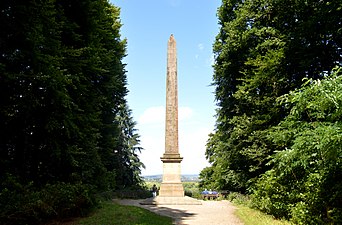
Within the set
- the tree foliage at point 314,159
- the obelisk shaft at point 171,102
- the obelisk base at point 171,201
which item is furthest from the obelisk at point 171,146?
the tree foliage at point 314,159

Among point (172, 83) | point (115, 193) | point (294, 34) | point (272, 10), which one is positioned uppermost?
point (272, 10)

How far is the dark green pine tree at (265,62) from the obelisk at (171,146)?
356cm

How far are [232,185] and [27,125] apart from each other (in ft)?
45.3

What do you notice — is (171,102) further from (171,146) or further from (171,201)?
(171,201)

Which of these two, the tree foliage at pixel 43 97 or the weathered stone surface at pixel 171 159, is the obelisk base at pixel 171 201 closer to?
the weathered stone surface at pixel 171 159

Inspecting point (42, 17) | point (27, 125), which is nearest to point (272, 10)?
point (42, 17)

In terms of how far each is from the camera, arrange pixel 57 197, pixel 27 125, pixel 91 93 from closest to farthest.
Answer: pixel 57 197 < pixel 27 125 < pixel 91 93

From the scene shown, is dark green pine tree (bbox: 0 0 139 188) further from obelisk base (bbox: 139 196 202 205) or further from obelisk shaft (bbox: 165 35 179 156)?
obelisk shaft (bbox: 165 35 179 156)

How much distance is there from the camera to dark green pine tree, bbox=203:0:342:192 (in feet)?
43.8

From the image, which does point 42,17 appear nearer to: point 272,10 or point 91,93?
point 91,93

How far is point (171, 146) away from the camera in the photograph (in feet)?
52.6

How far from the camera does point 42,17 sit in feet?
28.9

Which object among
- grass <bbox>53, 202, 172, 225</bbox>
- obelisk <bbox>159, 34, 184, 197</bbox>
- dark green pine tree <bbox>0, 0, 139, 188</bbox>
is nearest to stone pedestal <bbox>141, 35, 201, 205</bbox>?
obelisk <bbox>159, 34, 184, 197</bbox>

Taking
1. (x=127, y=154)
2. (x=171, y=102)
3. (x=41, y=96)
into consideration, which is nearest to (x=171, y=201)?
(x=171, y=102)
